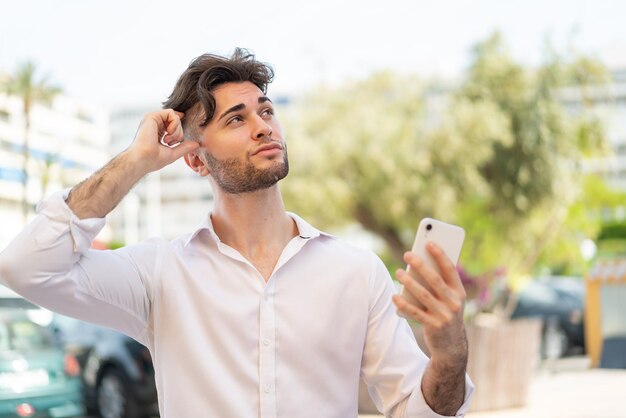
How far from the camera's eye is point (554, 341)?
15.9m

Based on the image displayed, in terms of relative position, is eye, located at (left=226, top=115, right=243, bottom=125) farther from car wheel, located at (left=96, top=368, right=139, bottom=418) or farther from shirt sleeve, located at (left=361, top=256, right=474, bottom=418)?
car wheel, located at (left=96, top=368, right=139, bottom=418)

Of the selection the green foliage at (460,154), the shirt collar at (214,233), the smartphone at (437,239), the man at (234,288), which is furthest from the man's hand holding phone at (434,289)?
the green foliage at (460,154)

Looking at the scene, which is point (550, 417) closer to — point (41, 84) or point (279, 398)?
point (279, 398)

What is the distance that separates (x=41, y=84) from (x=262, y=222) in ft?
118

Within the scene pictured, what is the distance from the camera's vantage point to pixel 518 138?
19.8 meters

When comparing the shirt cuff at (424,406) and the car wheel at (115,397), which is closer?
the shirt cuff at (424,406)

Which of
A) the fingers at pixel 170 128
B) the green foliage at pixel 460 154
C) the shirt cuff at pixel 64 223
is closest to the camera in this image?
the shirt cuff at pixel 64 223

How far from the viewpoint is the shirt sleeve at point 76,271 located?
6.97ft

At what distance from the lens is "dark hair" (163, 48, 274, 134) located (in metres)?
2.62

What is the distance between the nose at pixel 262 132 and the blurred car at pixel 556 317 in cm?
1384

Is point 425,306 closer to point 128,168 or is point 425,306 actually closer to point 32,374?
point 128,168

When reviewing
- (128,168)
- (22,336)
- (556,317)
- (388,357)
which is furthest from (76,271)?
(556,317)

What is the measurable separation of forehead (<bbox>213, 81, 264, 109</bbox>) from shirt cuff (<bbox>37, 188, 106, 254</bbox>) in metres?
0.58

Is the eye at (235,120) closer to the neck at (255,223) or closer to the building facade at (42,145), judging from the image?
the neck at (255,223)
